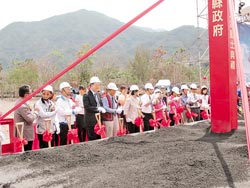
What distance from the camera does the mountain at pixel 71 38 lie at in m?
140

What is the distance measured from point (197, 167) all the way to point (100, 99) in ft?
10.6

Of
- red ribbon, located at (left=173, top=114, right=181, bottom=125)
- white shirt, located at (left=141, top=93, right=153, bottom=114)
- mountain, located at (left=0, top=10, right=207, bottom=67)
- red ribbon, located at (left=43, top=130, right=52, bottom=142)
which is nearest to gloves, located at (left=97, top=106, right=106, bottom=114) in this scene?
red ribbon, located at (left=43, top=130, right=52, bottom=142)

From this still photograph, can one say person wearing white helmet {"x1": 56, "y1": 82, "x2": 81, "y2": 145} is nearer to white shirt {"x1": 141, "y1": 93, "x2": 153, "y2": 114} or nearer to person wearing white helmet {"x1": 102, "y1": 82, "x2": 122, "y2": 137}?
person wearing white helmet {"x1": 102, "y1": 82, "x2": 122, "y2": 137}

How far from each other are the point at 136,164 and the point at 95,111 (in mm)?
2533

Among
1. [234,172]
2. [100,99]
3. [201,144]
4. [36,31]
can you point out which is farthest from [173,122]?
[36,31]

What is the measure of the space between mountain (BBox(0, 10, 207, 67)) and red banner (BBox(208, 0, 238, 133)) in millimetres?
125269

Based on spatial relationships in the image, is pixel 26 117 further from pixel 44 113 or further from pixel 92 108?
pixel 92 108

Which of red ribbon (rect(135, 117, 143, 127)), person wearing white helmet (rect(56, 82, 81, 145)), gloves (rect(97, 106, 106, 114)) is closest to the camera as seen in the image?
gloves (rect(97, 106, 106, 114))

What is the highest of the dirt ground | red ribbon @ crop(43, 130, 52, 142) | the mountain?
the mountain

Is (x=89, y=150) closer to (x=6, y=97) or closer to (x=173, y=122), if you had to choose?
(x=173, y=122)

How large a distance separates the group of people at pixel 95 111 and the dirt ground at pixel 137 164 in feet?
3.48

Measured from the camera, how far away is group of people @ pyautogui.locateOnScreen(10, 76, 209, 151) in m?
5.23

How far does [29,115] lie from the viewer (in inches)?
195

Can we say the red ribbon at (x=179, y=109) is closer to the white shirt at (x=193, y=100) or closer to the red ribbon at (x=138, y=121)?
the white shirt at (x=193, y=100)
